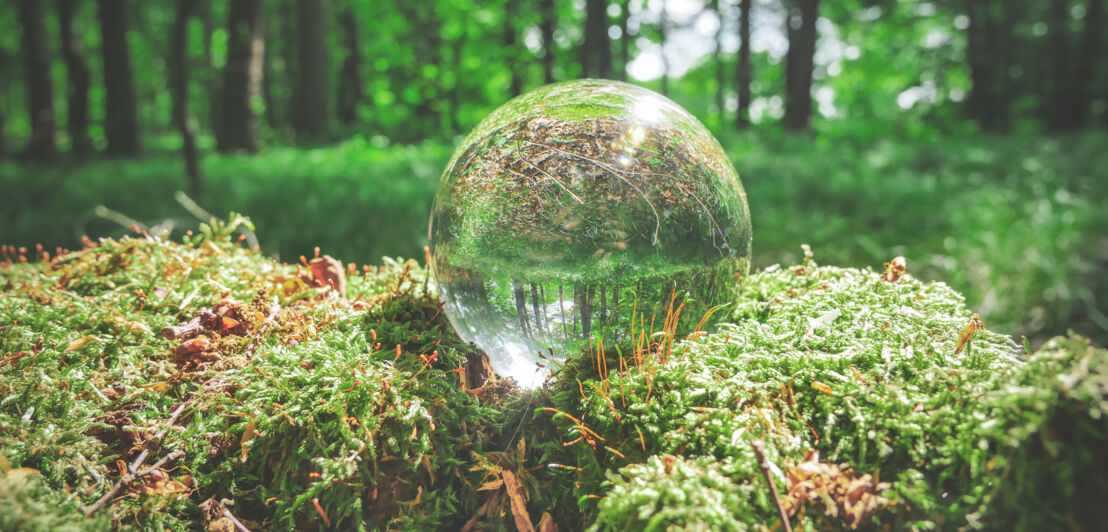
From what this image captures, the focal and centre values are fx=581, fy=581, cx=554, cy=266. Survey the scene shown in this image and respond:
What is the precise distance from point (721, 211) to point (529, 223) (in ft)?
2.23

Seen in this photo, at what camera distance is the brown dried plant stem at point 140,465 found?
1.44m

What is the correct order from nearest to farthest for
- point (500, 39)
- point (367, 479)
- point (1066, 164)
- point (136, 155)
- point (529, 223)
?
1. point (367, 479)
2. point (529, 223)
3. point (1066, 164)
4. point (136, 155)
5. point (500, 39)

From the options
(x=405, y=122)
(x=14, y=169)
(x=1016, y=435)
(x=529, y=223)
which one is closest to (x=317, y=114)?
(x=405, y=122)

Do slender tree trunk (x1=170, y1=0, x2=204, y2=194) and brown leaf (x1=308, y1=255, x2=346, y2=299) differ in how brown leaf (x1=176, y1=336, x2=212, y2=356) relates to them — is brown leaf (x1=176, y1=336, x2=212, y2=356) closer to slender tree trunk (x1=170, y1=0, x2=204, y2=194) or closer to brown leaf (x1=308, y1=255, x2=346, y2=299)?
brown leaf (x1=308, y1=255, x2=346, y2=299)

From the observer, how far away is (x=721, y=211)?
2.03 m

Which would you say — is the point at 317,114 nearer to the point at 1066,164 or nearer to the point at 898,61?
the point at 1066,164

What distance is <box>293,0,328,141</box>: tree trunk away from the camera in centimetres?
1614

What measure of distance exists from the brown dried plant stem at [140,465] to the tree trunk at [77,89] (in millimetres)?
16492

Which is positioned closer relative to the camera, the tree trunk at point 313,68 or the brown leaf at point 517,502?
the brown leaf at point 517,502

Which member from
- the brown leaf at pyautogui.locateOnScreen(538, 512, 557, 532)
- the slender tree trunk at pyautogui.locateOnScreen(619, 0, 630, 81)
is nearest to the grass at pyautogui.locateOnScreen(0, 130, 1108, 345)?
the brown leaf at pyautogui.locateOnScreen(538, 512, 557, 532)

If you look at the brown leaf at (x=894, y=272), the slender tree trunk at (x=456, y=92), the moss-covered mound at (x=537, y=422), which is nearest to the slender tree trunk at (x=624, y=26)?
the slender tree trunk at (x=456, y=92)

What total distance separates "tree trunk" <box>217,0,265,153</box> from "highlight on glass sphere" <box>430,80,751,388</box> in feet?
37.1

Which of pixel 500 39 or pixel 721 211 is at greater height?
pixel 500 39

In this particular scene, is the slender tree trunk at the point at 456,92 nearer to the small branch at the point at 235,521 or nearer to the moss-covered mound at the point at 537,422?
the moss-covered mound at the point at 537,422
